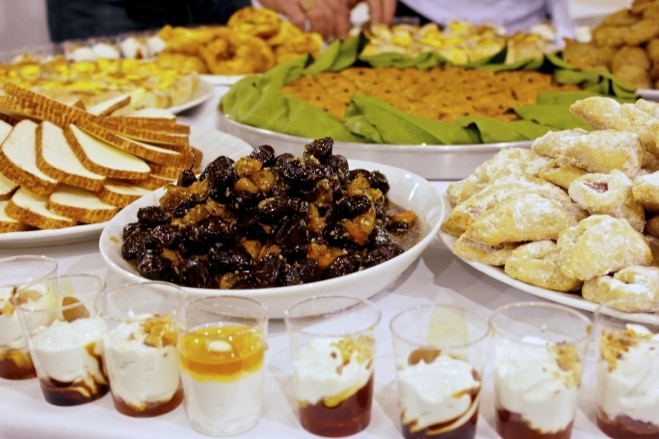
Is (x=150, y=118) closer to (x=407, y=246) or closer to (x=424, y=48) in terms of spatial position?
(x=407, y=246)

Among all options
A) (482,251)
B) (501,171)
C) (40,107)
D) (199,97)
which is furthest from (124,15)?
(482,251)

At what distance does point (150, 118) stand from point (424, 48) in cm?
190

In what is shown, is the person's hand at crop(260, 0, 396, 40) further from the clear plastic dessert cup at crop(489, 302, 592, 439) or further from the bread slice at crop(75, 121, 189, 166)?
the clear plastic dessert cup at crop(489, 302, 592, 439)

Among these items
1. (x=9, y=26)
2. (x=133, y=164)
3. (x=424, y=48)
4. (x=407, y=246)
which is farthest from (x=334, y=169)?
(x=9, y=26)

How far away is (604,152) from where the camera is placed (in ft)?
5.30

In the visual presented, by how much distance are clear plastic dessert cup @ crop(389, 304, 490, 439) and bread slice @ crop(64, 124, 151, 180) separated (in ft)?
3.62

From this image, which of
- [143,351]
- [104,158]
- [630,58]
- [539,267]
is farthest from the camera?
[630,58]

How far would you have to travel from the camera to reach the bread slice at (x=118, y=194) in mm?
1946

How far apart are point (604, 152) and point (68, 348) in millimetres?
1121

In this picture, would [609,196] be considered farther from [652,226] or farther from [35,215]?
[35,215]

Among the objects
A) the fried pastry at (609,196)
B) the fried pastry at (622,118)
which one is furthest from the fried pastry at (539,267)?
the fried pastry at (622,118)

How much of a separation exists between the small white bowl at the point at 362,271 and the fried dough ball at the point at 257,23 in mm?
2240

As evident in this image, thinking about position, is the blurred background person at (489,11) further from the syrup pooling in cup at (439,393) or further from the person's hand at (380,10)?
the syrup pooling in cup at (439,393)

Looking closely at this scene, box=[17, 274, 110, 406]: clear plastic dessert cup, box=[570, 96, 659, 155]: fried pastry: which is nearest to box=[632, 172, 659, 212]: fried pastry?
box=[570, 96, 659, 155]: fried pastry
